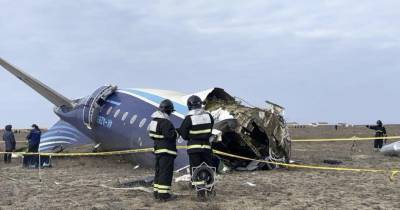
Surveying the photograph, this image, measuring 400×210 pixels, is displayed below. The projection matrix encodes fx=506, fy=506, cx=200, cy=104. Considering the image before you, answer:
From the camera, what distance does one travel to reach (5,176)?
16891 millimetres

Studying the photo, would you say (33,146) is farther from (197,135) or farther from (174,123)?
(197,135)

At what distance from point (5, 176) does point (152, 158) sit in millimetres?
4938

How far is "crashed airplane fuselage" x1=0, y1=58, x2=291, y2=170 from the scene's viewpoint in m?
16.6

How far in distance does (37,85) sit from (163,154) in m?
14.2

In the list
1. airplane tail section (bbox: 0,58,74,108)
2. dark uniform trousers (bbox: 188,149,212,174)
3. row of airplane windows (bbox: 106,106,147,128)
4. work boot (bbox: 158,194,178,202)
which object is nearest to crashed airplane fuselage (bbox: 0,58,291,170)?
row of airplane windows (bbox: 106,106,147,128)

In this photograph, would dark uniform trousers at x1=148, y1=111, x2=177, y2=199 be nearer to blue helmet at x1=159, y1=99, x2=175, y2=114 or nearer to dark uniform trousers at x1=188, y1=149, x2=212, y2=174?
blue helmet at x1=159, y1=99, x2=175, y2=114

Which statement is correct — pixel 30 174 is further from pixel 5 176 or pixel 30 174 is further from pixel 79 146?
pixel 79 146

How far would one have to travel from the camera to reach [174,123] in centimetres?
1631

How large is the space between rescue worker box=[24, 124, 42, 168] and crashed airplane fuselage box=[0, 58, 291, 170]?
1.47 metres

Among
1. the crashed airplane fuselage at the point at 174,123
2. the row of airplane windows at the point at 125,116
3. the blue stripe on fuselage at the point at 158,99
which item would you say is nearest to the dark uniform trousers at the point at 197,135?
the crashed airplane fuselage at the point at 174,123

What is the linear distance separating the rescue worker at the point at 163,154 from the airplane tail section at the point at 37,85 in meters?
13.2

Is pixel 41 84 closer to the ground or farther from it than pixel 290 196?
farther from it

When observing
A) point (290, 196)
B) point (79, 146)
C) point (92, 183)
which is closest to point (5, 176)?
point (92, 183)

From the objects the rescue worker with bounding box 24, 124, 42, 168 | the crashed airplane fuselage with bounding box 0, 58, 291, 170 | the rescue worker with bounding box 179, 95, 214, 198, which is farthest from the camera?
the rescue worker with bounding box 24, 124, 42, 168
